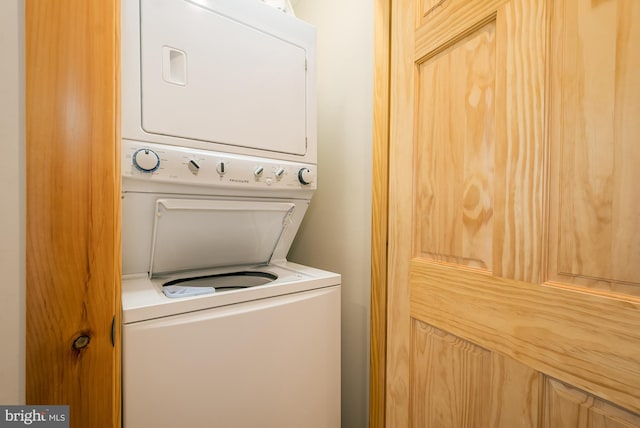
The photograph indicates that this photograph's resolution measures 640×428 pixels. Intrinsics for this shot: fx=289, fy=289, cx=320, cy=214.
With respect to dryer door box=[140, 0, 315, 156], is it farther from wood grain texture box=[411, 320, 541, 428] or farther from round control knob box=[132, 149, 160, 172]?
wood grain texture box=[411, 320, 541, 428]

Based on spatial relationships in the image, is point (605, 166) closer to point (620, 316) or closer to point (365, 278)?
point (620, 316)

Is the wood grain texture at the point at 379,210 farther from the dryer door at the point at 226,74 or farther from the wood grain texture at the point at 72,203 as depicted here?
the wood grain texture at the point at 72,203

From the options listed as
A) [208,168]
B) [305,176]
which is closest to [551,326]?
[305,176]

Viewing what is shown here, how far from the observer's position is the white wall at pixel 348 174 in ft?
4.99

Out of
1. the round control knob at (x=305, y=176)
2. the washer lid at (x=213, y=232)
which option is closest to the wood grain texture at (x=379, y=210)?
the round control knob at (x=305, y=176)

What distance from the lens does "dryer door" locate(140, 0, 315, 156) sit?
1085mm

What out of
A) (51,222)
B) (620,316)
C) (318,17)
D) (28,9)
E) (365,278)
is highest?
(318,17)

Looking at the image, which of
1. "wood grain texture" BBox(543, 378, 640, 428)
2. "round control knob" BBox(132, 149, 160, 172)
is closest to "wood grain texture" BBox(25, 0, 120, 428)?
"round control knob" BBox(132, 149, 160, 172)

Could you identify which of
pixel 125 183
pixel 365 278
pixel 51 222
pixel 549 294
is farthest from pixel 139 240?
pixel 549 294

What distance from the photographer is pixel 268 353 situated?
1133 millimetres

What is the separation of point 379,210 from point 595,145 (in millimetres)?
791

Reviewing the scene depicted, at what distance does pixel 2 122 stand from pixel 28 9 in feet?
0.75

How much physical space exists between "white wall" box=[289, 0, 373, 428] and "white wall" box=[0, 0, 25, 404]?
125 cm

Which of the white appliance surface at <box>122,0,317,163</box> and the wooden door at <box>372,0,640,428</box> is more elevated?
the white appliance surface at <box>122,0,317,163</box>
